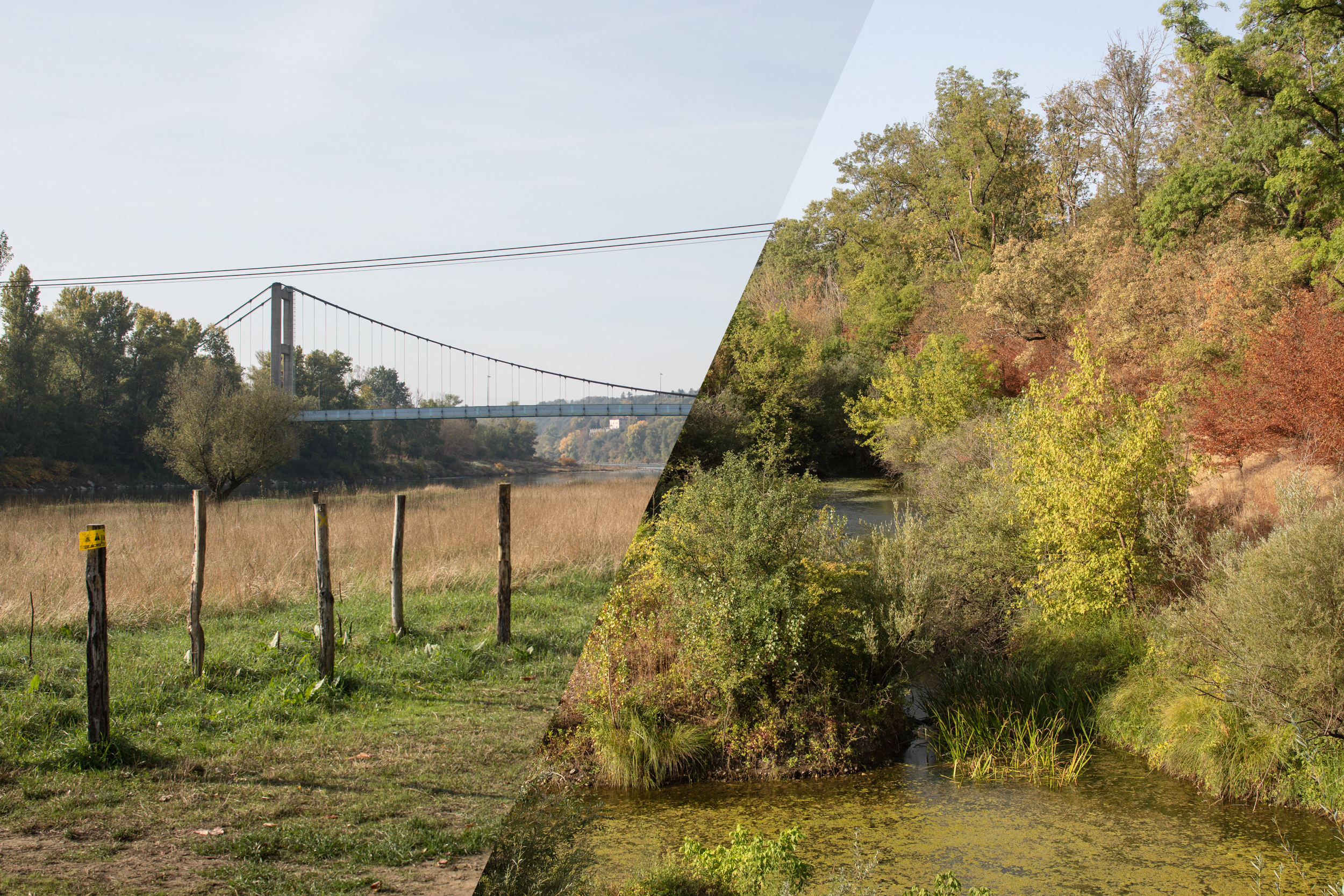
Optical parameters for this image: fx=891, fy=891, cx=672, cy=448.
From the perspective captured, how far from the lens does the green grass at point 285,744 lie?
2.76 meters

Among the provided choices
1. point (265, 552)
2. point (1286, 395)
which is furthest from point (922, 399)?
point (265, 552)

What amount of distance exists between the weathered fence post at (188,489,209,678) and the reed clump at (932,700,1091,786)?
6713 mm

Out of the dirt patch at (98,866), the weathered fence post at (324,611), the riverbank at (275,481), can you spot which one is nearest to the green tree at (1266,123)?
the riverbank at (275,481)

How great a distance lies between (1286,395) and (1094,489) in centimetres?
579

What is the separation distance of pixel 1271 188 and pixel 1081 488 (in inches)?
414

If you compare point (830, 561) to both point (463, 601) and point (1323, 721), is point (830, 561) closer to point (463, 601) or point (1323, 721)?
point (463, 601)

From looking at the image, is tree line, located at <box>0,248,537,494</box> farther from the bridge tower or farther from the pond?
the pond

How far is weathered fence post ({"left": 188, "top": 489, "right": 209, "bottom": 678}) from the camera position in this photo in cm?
576

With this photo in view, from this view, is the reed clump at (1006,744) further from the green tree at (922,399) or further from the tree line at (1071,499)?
the green tree at (922,399)

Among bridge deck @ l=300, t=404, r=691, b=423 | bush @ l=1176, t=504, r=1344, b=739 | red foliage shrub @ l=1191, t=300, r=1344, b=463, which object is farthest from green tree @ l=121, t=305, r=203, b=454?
red foliage shrub @ l=1191, t=300, r=1344, b=463

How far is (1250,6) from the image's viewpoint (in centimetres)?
1761

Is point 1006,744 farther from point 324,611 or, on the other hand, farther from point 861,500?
point 861,500

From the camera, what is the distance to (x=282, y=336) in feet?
92.2

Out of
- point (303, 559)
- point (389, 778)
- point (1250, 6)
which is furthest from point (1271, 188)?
point (389, 778)
